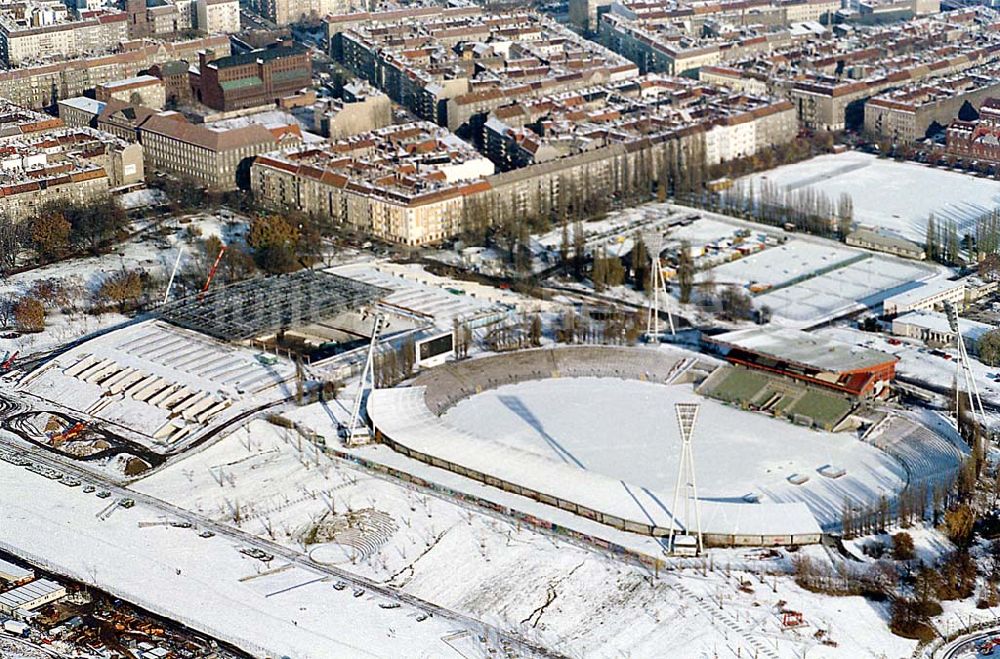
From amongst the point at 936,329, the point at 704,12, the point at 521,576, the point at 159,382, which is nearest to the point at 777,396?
the point at 936,329

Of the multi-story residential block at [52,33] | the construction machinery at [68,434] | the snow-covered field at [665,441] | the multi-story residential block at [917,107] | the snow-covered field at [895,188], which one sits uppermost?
the multi-story residential block at [52,33]

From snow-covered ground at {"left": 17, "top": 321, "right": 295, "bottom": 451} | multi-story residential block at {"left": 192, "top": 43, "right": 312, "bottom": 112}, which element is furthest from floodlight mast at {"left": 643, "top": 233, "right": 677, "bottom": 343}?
multi-story residential block at {"left": 192, "top": 43, "right": 312, "bottom": 112}

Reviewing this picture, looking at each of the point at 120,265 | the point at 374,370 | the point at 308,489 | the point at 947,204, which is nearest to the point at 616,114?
the point at 947,204

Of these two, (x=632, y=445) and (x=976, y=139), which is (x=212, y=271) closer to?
(x=632, y=445)

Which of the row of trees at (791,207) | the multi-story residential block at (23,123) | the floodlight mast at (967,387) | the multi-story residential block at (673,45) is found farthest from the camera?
the multi-story residential block at (673,45)

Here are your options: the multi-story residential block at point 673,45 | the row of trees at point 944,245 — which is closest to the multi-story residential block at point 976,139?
the row of trees at point 944,245

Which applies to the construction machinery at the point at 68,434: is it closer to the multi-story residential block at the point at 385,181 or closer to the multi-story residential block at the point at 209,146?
the multi-story residential block at the point at 385,181

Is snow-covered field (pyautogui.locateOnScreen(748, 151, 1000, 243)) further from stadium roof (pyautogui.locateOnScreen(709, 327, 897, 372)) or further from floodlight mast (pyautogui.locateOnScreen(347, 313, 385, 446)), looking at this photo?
floodlight mast (pyautogui.locateOnScreen(347, 313, 385, 446))
